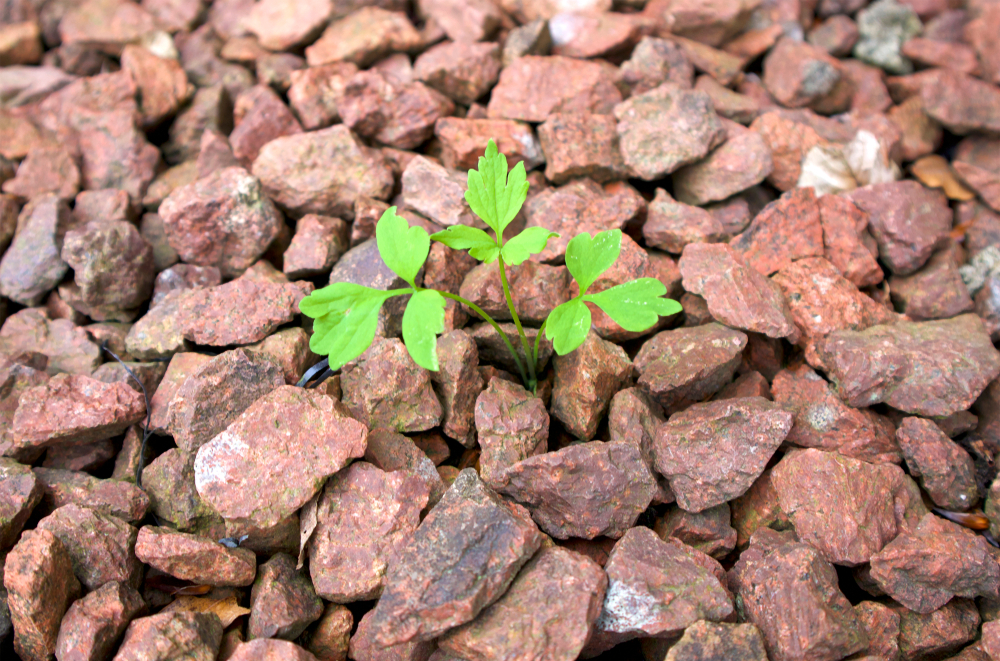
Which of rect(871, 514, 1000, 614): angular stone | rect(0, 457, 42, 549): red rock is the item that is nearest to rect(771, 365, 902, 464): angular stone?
rect(871, 514, 1000, 614): angular stone

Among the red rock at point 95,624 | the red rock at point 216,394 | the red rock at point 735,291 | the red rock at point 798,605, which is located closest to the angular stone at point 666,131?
the red rock at point 735,291

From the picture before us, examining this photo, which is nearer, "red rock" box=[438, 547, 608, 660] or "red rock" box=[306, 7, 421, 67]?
"red rock" box=[438, 547, 608, 660]

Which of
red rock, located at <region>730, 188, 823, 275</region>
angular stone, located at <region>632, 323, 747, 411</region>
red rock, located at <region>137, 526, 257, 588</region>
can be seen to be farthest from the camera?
red rock, located at <region>730, 188, 823, 275</region>

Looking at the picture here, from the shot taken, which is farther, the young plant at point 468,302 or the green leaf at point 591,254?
the green leaf at point 591,254

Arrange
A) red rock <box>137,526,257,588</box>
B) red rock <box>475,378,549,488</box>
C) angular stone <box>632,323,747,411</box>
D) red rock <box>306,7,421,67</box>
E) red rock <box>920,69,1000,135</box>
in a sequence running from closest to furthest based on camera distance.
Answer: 1. red rock <box>137,526,257,588</box>
2. red rock <box>475,378,549,488</box>
3. angular stone <box>632,323,747,411</box>
4. red rock <box>920,69,1000,135</box>
5. red rock <box>306,7,421,67</box>

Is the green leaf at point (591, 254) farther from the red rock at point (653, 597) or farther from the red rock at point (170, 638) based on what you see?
the red rock at point (170, 638)

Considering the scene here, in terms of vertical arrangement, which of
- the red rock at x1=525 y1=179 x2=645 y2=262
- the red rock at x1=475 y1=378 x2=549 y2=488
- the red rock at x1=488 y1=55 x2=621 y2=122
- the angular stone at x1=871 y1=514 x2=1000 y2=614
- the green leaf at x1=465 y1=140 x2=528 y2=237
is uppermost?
the green leaf at x1=465 y1=140 x2=528 y2=237

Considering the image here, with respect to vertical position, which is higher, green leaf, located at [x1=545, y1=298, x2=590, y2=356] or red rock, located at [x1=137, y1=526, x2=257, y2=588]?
green leaf, located at [x1=545, y1=298, x2=590, y2=356]

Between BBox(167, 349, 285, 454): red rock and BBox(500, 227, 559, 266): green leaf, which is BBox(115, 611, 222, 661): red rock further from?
BBox(500, 227, 559, 266): green leaf
